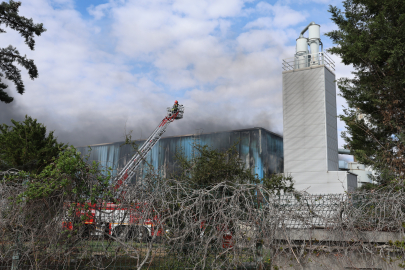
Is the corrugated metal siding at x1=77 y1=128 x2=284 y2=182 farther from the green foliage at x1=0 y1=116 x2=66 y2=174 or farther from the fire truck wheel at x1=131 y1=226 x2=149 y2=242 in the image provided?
the fire truck wheel at x1=131 y1=226 x2=149 y2=242

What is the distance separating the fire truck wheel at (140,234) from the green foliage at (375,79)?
8015 mm

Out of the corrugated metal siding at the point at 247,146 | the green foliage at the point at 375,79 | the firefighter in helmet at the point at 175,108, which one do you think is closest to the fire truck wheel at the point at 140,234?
the green foliage at the point at 375,79

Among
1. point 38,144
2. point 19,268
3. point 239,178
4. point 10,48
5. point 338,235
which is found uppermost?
point 10,48

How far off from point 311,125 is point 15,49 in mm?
15466

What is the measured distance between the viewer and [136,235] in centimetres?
571

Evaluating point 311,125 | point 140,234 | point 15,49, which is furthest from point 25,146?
point 311,125

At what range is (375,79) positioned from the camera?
11.2m

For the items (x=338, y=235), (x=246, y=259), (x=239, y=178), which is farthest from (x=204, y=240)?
(x=239, y=178)

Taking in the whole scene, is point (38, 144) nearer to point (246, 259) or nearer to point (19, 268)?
point (19, 268)

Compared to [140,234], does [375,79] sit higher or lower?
higher

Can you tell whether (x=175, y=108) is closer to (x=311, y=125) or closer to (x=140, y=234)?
(x=311, y=125)

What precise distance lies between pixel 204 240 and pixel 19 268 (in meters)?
3.51

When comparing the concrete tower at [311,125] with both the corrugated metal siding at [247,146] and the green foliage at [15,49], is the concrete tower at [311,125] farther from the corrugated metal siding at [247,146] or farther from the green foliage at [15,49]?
the green foliage at [15,49]

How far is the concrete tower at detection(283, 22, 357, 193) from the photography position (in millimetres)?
18125
